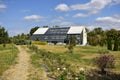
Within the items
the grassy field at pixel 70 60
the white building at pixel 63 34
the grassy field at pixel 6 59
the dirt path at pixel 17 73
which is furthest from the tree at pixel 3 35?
the dirt path at pixel 17 73

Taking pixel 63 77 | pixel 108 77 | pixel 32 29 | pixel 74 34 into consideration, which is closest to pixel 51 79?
pixel 63 77

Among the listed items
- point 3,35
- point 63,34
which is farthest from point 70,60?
point 63,34

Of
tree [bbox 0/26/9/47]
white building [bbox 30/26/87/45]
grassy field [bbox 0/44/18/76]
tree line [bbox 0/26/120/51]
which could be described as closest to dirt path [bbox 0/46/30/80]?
grassy field [bbox 0/44/18/76]

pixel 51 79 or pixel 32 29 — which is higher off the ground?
pixel 32 29

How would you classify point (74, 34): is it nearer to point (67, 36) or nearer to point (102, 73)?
point (67, 36)

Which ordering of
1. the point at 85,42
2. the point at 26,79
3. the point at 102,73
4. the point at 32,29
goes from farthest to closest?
1. the point at 32,29
2. the point at 85,42
3. the point at 102,73
4. the point at 26,79

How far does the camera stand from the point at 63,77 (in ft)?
44.4

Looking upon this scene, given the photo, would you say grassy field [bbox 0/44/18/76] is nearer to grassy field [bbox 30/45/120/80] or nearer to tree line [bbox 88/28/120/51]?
grassy field [bbox 30/45/120/80]

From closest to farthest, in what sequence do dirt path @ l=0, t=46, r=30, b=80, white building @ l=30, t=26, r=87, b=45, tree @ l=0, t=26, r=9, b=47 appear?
dirt path @ l=0, t=46, r=30, b=80, tree @ l=0, t=26, r=9, b=47, white building @ l=30, t=26, r=87, b=45

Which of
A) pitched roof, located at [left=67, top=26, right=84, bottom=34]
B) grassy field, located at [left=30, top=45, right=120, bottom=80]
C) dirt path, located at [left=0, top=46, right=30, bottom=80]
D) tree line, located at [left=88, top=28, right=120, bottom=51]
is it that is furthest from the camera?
pitched roof, located at [left=67, top=26, right=84, bottom=34]

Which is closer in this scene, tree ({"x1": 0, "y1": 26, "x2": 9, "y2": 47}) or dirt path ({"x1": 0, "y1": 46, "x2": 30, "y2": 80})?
dirt path ({"x1": 0, "y1": 46, "x2": 30, "y2": 80})

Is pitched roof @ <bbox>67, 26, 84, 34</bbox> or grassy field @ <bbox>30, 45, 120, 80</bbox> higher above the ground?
pitched roof @ <bbox>67, 26, 84, 34</bbox>

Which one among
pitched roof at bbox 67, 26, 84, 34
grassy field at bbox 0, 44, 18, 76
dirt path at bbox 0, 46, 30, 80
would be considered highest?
pitched roof at bbox 67, 26, 84, 34

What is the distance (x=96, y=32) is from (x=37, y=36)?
24057 millimetres
